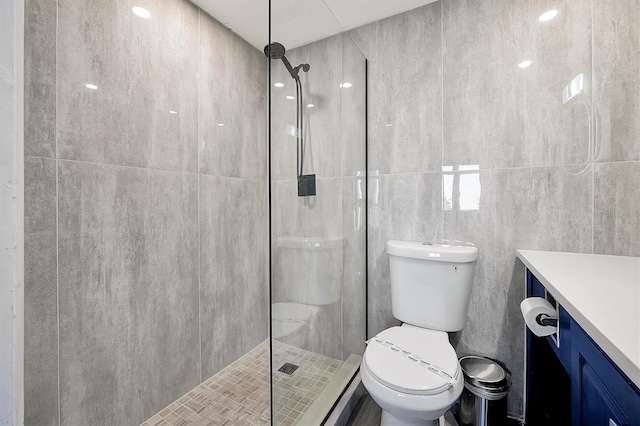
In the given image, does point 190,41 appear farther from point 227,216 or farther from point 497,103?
point 497,103

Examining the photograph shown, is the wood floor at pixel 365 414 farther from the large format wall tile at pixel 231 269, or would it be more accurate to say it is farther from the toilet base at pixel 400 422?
the large format wall tile at pixel 231 269

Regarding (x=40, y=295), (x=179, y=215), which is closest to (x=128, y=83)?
(x=179, y=215)

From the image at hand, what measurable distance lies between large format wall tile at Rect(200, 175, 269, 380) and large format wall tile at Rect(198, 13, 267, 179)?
136mm

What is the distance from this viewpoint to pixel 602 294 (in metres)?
0.76

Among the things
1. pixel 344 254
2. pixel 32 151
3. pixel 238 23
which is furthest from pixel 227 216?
pixel 238 23

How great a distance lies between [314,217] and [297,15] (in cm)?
82

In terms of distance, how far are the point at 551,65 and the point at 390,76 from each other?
31.6 inches

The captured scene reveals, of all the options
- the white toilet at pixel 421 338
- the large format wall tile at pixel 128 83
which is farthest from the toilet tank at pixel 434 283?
the large format wall tile at pixel 128 83

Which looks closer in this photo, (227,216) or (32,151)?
(32,151)

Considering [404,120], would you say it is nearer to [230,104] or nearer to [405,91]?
[405,91]

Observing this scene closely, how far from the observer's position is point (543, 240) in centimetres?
142

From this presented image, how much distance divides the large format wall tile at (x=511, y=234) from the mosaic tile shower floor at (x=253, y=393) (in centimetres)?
86

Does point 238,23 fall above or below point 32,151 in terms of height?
above

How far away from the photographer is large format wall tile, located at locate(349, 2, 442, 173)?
1646 millimetres
